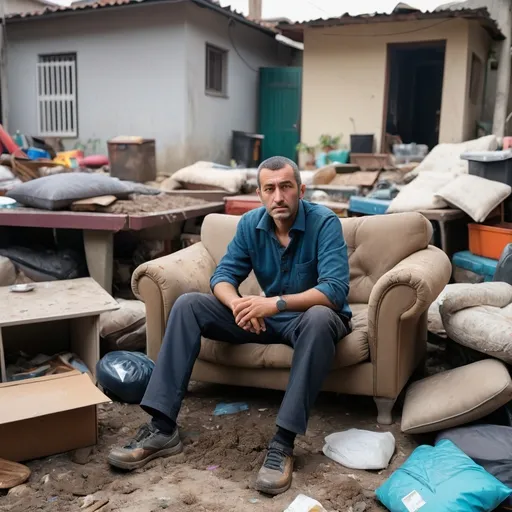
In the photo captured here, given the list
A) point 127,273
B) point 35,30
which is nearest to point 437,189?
→ point 127,273

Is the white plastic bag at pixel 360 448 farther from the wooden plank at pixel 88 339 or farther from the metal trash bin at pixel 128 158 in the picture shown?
the metal trash bin at pixel 128 158

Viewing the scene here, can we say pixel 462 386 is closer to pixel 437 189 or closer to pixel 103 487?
pixel 103 487

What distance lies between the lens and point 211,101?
36.5 feet

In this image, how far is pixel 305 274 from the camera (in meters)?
2.92

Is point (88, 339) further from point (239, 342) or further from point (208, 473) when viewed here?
point (208, 473)

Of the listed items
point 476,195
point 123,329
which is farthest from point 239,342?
point 476,195

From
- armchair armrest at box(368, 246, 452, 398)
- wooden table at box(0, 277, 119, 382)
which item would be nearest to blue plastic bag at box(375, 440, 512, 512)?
armchair armrest at box(368, 246, 452, 398)

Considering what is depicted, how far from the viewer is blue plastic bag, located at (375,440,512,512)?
6.89 feet

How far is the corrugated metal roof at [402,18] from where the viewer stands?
28.9 ft

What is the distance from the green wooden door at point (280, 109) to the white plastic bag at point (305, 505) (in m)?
10.4

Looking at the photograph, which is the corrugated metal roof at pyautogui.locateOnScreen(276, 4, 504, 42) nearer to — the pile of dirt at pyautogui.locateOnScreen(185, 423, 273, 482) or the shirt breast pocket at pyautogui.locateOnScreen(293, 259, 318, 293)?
the shirt breast pocket at pyautogui.locateOnScreen(293, 259, 318, 293)

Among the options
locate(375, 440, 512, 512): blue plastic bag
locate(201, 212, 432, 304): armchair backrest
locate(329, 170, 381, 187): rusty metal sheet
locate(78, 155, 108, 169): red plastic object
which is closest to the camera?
locate(375, 440, 512, 512): blue plastic bag

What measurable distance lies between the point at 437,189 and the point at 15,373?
392 cm

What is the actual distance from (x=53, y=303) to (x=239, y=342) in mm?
1206
